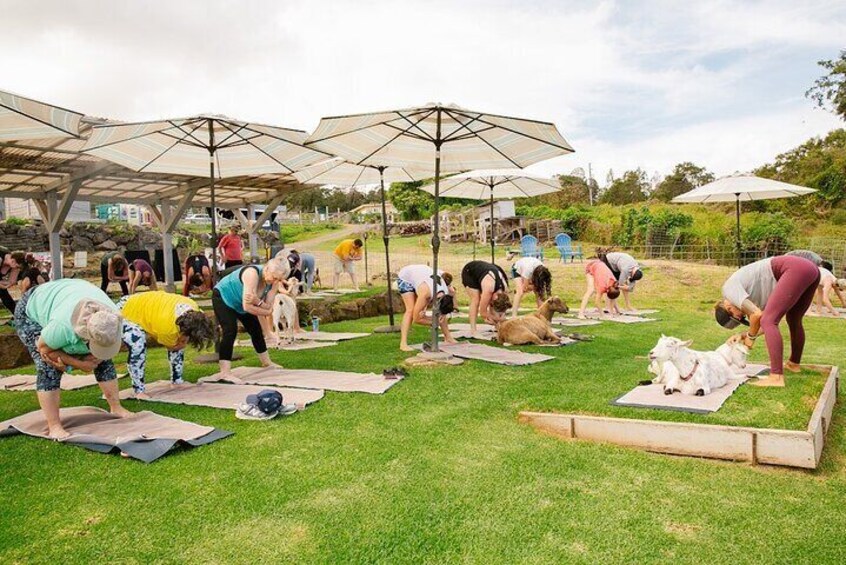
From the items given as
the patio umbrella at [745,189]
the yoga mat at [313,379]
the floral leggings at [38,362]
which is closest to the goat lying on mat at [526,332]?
the yoga mat at [313,379]

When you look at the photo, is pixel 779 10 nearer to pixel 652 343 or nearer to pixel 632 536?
pixel 652 343

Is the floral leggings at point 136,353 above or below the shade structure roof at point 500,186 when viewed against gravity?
below

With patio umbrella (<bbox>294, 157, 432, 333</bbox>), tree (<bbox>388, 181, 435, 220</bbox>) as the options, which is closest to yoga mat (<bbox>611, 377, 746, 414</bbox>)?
patio umbrella (<bbox>294, 157, 432, 333</bbox>)

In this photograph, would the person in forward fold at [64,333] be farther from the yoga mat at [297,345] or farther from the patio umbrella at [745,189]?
the patio umbrella at [745,189]

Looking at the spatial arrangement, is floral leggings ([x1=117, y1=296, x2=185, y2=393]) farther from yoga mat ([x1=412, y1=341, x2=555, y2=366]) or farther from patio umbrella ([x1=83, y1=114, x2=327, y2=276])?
yoga mat ([x1=412, y1=341, x2=555, y2=366])

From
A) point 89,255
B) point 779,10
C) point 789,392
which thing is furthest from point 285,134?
point 89,255

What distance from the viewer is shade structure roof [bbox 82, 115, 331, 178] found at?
6.22 m

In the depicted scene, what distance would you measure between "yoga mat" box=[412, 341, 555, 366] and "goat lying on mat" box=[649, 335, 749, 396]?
1.86 metres

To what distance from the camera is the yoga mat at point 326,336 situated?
8492mm

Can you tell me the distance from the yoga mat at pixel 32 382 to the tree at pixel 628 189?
2143 inches

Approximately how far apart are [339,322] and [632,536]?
8521mm

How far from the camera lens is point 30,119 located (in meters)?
4.95

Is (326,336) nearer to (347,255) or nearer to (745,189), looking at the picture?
(347,255)

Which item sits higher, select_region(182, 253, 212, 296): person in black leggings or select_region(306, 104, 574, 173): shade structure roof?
select_region(306, 104, 574, 173): shade structure roof
